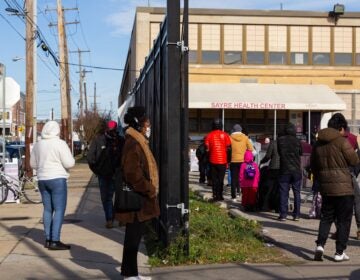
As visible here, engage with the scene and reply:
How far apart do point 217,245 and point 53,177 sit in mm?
2431

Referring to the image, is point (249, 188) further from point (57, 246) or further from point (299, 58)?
point (299, 58)

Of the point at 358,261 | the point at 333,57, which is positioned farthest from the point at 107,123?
the point at 333,57

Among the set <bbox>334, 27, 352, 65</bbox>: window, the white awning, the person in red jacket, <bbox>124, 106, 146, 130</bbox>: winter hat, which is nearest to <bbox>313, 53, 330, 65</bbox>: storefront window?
<bbox>334, 27, 352, 65</bbox>: window

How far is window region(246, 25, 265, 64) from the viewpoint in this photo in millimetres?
32906

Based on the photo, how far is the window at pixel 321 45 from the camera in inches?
1312

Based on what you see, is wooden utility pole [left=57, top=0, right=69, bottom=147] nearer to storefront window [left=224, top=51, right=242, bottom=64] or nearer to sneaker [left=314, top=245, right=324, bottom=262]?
storefront window [left=224, top=51, right=242, bottom=64]

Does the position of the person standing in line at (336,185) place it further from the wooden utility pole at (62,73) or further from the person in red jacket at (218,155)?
the wooden utility pole at (62,73)

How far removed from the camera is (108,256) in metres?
7.82

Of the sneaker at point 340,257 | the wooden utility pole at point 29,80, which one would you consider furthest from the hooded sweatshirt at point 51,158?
the wooden utility pole at point 29,80

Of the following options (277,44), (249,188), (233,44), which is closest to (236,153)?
(249,188)

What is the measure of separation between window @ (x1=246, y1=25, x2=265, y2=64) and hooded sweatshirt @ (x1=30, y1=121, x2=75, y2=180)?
25.6 m

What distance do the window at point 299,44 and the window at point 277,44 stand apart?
0.46 m

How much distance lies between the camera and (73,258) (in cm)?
768

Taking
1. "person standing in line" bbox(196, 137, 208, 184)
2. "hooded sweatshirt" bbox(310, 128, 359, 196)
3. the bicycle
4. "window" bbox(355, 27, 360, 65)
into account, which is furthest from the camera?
"window" bbox(355, 27, 360, 65)
